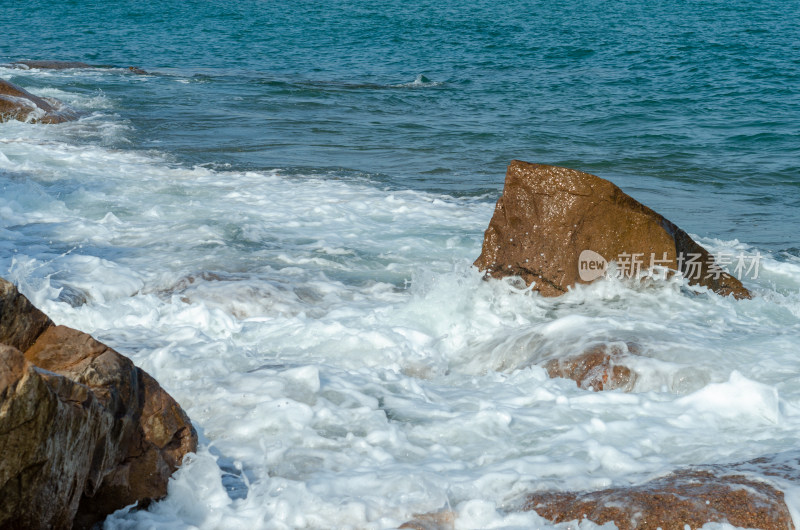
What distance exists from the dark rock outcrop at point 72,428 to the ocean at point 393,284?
14cm

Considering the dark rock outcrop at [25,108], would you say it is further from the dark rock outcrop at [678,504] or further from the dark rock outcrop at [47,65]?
the dark rock outcrop at [678,504]

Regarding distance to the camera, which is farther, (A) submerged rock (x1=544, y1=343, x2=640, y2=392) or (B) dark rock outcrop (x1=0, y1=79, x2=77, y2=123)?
(B) dark rock outcrop (x1=0, y1=79, x2=77, y2=123)

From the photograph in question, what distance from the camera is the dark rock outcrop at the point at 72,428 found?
2.17 metres

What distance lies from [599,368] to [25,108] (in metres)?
11.4

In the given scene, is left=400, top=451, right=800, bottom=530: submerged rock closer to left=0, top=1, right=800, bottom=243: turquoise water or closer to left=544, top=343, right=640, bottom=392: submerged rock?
left=544, top=343, right=640, bottom=392: submerged rock

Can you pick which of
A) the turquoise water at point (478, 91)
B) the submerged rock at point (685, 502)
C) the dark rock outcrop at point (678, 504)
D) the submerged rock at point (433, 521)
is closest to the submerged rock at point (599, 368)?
the submerged rock at point (685, 502)

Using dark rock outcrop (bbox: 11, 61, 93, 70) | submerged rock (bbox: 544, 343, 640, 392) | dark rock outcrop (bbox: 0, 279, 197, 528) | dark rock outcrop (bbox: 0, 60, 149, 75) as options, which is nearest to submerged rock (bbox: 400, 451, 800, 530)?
dark rock outcrop (bbox: 0, 279, 197, 528)

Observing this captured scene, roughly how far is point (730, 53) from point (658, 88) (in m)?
4.65

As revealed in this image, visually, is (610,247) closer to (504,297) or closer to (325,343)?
(504,297)

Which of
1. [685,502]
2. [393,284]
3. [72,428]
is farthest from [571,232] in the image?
[72,428]

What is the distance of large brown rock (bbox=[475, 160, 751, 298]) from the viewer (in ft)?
18.2

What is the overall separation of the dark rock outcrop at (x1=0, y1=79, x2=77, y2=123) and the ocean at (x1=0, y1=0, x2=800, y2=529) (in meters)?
0.40

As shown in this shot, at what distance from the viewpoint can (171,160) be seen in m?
10.7

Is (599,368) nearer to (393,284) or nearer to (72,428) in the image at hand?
(393,284)
